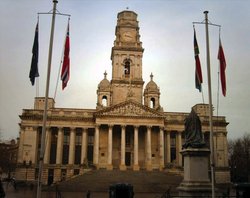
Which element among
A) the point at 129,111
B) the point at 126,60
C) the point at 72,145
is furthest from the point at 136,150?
the point at 126,60

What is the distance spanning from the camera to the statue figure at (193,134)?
20737mm

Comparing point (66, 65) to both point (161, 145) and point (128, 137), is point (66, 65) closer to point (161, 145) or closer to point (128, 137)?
point (161, 145)

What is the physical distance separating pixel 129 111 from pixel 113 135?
7020 millimetres

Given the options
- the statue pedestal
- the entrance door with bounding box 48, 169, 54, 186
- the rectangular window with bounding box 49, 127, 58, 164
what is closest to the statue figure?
the statue pedestal

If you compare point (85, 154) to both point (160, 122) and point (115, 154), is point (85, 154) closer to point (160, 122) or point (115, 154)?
point (115, 154)

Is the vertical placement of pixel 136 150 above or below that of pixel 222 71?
below

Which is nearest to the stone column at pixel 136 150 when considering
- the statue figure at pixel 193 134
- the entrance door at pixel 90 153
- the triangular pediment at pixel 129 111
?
the triangular pediment at pixel 129 111

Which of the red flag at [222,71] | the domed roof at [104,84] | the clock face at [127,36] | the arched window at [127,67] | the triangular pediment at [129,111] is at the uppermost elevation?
the clock face at [127,36]

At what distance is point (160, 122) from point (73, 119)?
738 inches

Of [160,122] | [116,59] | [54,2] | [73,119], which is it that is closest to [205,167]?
[54,2]

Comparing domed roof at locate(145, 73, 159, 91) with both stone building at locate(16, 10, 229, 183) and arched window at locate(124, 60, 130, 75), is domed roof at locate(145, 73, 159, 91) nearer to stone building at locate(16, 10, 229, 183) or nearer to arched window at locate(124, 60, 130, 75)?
stone building at locate(16, 10, 229, 183)

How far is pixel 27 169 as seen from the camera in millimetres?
66688

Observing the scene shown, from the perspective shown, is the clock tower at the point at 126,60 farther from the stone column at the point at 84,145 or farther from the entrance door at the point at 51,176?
the entrance door at the point at 51,176

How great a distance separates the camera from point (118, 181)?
5184 cm
